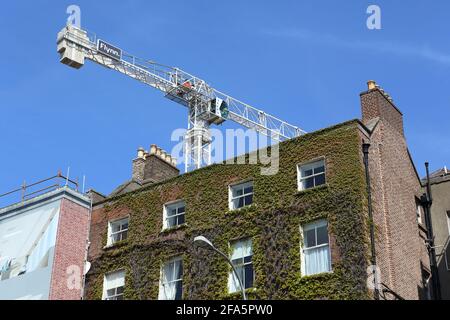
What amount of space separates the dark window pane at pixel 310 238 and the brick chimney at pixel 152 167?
1220 centimetres

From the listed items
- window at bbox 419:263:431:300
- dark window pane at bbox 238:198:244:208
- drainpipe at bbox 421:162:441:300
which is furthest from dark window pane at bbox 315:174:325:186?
drainpipe at bbox 421:162:441:300

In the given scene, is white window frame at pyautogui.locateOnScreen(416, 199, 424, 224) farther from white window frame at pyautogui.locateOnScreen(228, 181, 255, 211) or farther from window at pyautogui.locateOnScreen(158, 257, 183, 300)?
window at pyautogui.locateOnScreen(158, 257, 183, 300)

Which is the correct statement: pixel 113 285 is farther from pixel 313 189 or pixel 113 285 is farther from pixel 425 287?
pixel 425 287

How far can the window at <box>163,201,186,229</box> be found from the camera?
36.8 metres

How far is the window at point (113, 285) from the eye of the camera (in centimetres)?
3666

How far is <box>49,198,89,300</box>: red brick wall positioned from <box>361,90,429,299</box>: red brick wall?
14441 mm

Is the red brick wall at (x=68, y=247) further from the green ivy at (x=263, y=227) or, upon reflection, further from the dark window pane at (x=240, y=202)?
the dark window pane at (x=240, y=202)

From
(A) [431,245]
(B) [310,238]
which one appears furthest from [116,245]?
(A) [431,245]

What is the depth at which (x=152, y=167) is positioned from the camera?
143 ft

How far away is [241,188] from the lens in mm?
35469

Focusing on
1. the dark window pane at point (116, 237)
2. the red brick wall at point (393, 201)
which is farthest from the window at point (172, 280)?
the red brick wall at point (393, 201)
